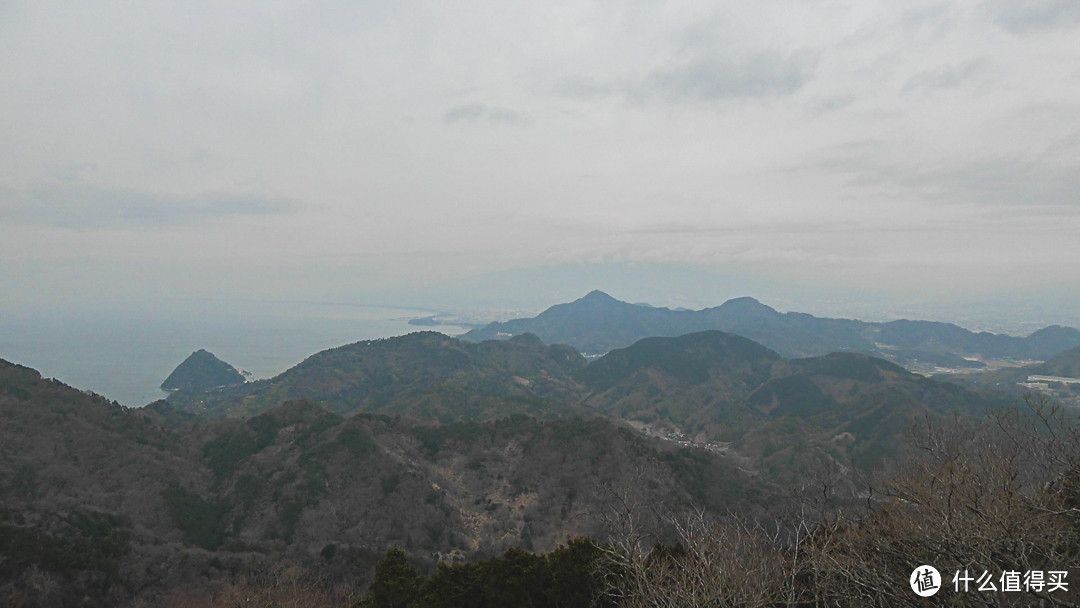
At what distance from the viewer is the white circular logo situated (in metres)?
9.33

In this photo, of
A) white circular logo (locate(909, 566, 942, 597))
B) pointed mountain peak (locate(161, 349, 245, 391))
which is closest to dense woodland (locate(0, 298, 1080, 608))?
white circular logo (locate(909, 566, 942, 597))

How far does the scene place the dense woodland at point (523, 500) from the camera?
12.6m

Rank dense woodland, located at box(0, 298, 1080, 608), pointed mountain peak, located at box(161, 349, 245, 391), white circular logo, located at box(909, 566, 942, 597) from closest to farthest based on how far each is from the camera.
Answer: white circular logo, located at box(909, 566, 942, 597) < dense woodland, located at box(0, 298, 1080, 608) < pointed mountain peak, located at box(161, 349, 245, 391)

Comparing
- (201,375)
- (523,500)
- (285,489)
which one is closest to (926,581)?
(523,500)

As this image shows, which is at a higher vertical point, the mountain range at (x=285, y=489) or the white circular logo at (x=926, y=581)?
the white circular logo at (x=926, y=581)

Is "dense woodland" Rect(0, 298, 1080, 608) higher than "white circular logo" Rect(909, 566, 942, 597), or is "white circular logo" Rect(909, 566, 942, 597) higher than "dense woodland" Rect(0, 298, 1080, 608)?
"white circular logo" Rect(909, 566, 942, 597)

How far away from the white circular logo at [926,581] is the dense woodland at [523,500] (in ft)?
0.54

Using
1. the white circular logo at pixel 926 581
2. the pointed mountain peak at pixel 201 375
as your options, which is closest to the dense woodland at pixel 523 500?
the white circular logo at pixel 926 581

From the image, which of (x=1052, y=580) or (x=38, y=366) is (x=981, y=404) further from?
(x=38, y=366)

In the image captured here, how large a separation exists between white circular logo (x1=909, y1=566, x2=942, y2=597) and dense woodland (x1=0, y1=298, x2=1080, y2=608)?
→ 0.16 meters

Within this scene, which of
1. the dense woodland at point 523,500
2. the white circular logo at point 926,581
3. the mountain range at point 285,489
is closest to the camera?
the white circular logo at point 926,581

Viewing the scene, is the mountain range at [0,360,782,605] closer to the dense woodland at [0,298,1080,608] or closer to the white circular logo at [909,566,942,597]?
the dense woodland at [0,298,1080,608]

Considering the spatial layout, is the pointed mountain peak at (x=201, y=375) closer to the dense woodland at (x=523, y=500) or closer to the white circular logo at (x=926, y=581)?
the dense woodland at (x=523, y=500)

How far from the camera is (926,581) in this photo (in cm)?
959
